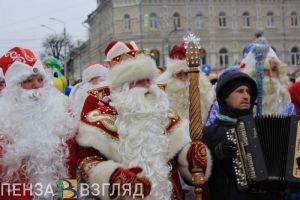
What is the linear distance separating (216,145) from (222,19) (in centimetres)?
5403

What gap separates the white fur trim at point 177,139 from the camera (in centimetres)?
453

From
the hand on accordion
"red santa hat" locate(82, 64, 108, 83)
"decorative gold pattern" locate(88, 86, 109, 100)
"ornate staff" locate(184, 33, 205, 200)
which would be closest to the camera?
the hand on accordion

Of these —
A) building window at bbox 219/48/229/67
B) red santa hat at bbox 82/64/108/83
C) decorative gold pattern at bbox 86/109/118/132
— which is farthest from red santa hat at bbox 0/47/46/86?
building window at bbox 219/48/229/67

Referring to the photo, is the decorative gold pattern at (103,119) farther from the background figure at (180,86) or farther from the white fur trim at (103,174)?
the background figure at (180,86)

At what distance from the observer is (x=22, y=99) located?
4.56 meters

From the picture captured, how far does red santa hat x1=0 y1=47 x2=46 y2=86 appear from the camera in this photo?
4.66 m

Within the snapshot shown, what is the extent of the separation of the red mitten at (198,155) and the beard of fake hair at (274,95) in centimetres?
199

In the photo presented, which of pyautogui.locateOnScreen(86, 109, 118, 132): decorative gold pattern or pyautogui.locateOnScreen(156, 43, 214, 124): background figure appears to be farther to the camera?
pyautogui.locateOnScreen(156, 43, 214, 124): background figure

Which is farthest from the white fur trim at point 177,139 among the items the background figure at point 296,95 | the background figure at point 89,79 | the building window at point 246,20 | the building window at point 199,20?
the building window at point 246,20

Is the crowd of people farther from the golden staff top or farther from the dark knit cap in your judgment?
the golden staff top

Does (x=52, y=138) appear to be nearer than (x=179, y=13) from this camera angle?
Yes

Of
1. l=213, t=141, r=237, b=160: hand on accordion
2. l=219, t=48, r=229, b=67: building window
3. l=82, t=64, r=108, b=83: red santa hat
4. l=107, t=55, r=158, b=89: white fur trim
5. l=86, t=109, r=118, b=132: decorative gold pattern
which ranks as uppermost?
l=219, t=48, r=229, b=67: building window

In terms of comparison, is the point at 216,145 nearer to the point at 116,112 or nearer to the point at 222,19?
the point at 116,112

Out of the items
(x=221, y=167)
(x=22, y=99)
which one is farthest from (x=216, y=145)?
(x=22, y=99)
